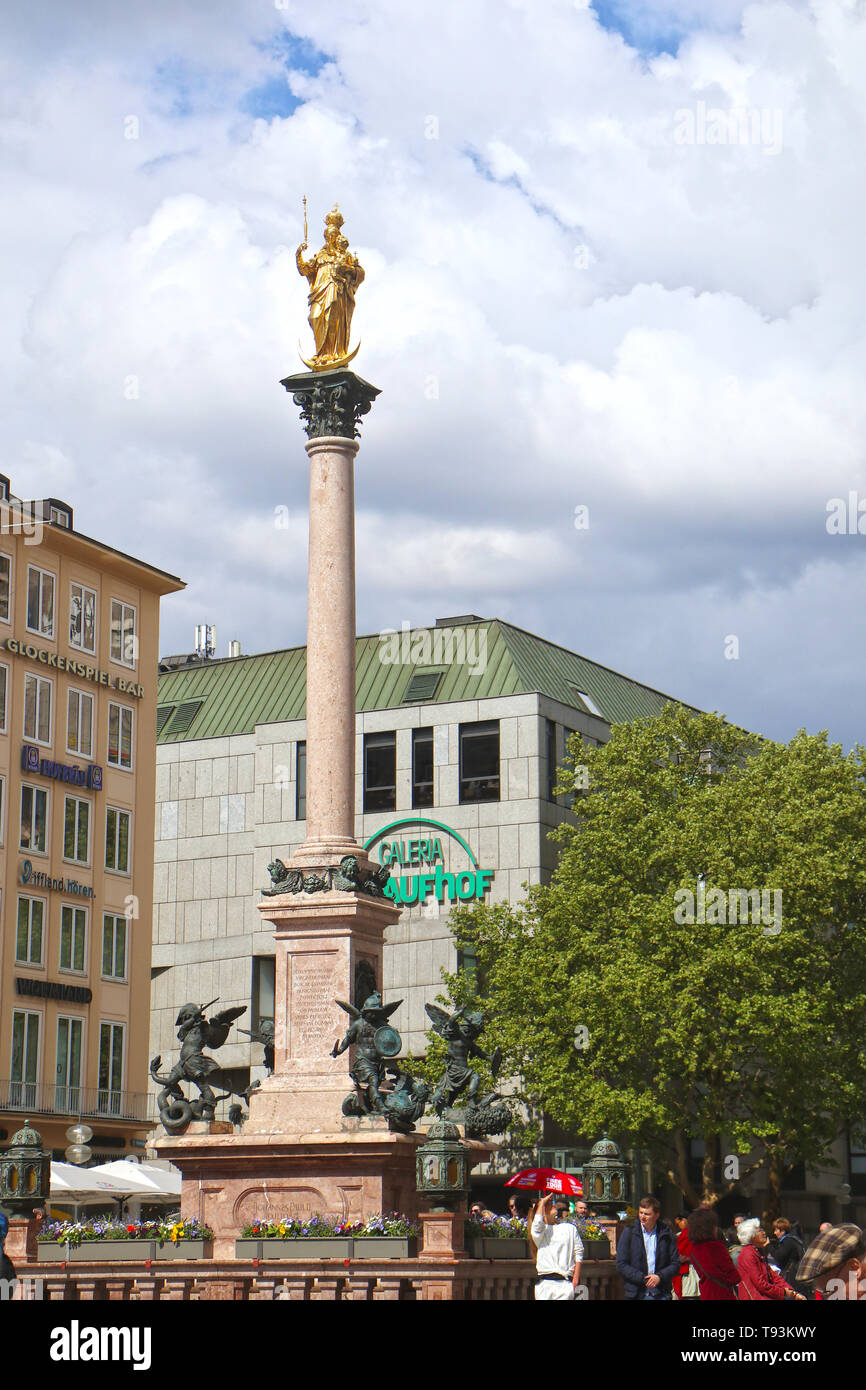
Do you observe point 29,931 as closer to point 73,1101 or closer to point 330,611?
point 73,1101

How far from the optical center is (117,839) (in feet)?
205

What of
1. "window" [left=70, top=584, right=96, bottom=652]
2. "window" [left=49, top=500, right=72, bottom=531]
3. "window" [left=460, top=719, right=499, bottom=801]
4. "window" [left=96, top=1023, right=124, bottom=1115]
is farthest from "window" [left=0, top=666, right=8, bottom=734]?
"window" [left=460, top=719, right=499, bottom=801]

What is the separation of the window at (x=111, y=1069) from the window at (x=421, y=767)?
1227 cm

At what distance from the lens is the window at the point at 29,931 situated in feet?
187

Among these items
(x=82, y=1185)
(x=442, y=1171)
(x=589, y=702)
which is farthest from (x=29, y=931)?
(x=442, y=1171)

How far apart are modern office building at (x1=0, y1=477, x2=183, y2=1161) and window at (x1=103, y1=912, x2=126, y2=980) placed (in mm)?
49

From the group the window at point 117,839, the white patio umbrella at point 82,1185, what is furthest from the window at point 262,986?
the white patio umbrella at point 82,1185

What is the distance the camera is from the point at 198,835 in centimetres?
7138

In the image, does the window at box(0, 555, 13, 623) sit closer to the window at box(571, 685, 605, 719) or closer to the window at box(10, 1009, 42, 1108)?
the window at box(10, 1009, 42, 1108)

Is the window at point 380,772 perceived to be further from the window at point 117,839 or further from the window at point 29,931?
the window at point 29,931

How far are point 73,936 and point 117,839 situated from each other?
4045 millimetres

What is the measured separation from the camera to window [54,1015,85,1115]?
57.2 meters

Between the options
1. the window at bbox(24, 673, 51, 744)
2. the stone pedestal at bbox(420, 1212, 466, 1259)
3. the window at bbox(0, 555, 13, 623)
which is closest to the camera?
the stone pedestal at bbox(420, 1212, 466, 1259)
